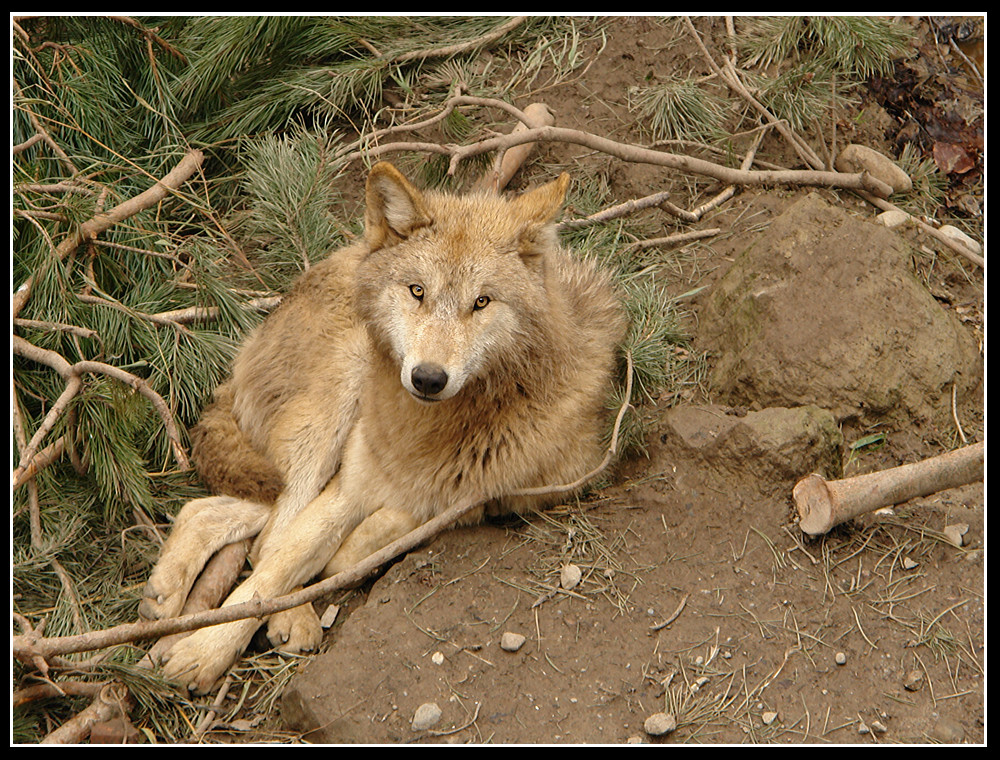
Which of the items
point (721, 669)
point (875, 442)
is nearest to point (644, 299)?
point (875, 442)

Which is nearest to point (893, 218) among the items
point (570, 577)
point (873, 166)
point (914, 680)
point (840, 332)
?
point (873, 166)

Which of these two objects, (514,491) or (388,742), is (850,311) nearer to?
(514,491)

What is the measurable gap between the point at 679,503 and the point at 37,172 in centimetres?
400

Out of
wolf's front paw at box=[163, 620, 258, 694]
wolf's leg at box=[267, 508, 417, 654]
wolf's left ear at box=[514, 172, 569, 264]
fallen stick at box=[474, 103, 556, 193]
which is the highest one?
wolf's left ear at box=[514, 172, 569, 264]

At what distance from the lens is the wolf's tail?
4766mm

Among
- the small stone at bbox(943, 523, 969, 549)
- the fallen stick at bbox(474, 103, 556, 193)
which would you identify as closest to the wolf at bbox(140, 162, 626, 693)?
the fallen stick at bbox(474, 103, 556, 193)

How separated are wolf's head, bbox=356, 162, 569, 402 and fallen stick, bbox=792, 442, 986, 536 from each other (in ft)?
5.03

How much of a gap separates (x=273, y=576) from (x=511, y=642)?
50.5 inches

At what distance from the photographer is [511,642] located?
3.95 m

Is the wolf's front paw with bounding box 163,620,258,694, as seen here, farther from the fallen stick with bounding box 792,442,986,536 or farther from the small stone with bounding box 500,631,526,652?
the fallen stick with bounding box 792,442,986,536

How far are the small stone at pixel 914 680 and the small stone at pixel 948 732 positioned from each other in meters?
0.16

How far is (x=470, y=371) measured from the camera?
151 inches

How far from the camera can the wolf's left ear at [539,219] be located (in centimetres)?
411

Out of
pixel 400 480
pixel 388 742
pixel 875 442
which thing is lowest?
pixel 875 442
